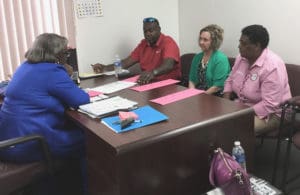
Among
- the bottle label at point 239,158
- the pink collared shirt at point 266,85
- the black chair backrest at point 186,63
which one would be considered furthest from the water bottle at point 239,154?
the black chair backrest at point 186,63

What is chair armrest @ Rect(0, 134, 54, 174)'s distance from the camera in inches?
67.8

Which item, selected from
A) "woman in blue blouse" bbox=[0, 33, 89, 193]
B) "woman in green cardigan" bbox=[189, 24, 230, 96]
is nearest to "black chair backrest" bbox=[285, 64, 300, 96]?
"woman in green cardigan" bbox=[189, 24, 230, 96]

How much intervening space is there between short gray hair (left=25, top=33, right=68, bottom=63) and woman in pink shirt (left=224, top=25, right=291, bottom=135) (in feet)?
4.18

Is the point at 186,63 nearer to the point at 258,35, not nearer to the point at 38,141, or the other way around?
the point at 258,35

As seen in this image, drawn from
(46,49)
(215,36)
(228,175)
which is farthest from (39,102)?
(215,36)

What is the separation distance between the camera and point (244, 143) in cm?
182

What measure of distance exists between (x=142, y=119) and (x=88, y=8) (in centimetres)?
197

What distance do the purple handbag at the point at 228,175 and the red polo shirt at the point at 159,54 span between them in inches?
49.0

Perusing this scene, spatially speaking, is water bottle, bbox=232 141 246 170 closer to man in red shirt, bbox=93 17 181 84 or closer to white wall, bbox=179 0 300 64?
man in red shirt, bbox=93 17 181 84

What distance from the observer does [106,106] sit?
1898mm

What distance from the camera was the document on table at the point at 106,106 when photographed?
1802mm

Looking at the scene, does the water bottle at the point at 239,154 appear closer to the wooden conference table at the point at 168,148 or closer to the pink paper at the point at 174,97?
the wooden conference table at the point at 168,148

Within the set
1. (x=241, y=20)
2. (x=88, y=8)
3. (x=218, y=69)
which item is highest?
Result: (x=88, y=8)

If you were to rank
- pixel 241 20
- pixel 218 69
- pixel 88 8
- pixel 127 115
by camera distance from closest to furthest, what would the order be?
pixel 127 115 < pixel 218 69 < pixel 241 20 < pixel 88 8
